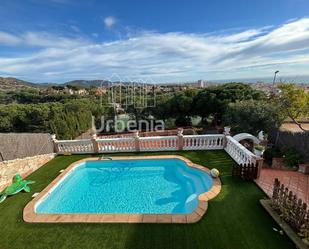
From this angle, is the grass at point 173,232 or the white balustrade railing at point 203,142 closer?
the grass at point 173,232

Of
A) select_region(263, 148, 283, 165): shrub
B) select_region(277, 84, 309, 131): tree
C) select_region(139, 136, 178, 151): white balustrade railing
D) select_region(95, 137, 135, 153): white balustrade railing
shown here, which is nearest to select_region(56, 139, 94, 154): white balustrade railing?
select_region(95, 137, 135, 153): white balustrade railing

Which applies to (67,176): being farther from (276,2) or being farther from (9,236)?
(276,2)

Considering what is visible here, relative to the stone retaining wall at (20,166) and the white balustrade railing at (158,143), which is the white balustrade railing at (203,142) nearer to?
the white balustrade railing at (158,143)

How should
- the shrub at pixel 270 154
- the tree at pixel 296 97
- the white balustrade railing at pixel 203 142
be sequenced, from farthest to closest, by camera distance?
the tree at pixel 296 97, the white balustrade railing at pixel 203 142, the shrub at pixel 270 154

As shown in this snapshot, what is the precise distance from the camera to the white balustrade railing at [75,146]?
9.12 m

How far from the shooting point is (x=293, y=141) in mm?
7906

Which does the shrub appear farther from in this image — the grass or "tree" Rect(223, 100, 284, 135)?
the grass

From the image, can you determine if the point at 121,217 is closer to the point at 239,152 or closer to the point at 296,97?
the point at 239,152

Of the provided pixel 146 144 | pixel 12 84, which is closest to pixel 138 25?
pixel 146 144

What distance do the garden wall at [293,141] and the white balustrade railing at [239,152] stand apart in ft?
8.23

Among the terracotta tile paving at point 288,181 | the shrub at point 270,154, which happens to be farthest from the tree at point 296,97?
the terracotta tile paving at point 288,181

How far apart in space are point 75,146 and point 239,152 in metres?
7.61

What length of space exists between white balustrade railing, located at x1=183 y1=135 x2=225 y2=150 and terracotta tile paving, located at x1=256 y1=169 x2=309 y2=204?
7.26 ft

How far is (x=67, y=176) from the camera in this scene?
24.0 ft
